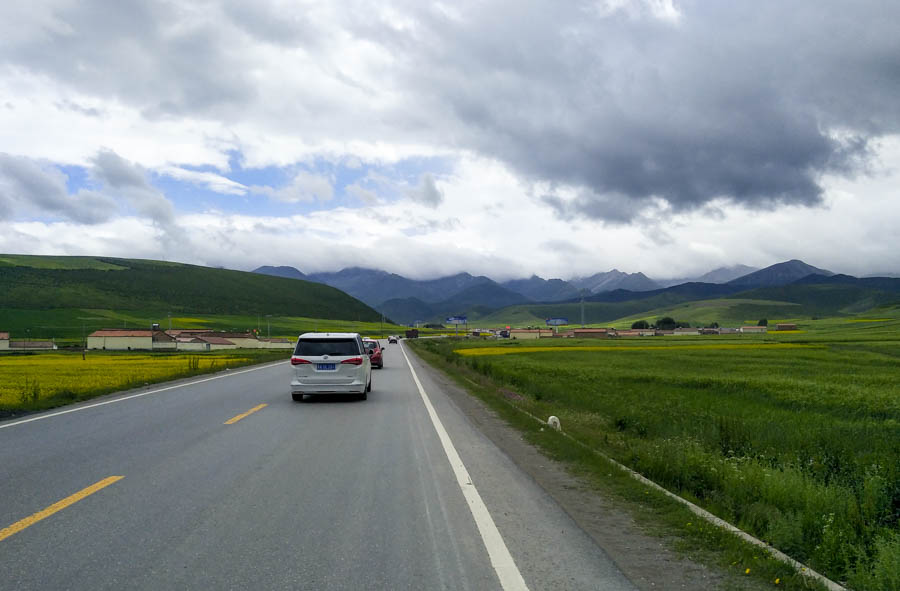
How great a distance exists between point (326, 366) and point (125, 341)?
100 metres

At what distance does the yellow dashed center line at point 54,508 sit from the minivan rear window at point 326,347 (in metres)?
10.0

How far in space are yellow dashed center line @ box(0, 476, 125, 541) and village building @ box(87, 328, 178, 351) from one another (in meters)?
104

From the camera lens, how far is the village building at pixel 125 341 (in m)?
103

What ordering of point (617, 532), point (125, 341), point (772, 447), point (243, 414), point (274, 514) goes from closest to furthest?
point (617, 532)
point (274, 514)
point (772, 447)
point (243, 414)
point (125, 341)

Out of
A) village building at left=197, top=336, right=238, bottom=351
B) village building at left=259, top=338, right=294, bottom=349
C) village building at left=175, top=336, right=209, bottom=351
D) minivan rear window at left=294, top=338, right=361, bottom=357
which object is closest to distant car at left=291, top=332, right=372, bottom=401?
Answer: minivan rear window at left=294, top=338, right=361, bottom=357

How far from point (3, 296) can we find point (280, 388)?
174472mm

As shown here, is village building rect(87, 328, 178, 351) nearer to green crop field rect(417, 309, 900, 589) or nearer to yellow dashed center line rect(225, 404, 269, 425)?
green crop field rect(417, 309, 900, 589)

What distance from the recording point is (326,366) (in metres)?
18.2

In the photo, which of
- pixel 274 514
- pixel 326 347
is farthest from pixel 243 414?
pixel 274 514

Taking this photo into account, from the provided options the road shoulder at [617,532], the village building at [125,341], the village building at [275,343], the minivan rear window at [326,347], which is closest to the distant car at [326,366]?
the minivan rear window at [326,347]

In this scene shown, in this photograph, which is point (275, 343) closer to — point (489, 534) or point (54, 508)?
point (54, 508)

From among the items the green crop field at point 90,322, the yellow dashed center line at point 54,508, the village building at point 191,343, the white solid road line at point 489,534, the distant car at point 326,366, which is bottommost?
the village building at point 191,343

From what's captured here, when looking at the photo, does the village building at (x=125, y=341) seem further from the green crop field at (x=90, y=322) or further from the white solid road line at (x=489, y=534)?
the white solid road line at (x=489, y=534)

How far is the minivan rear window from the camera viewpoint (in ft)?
59.4
